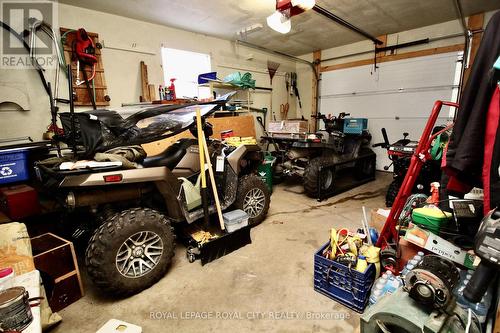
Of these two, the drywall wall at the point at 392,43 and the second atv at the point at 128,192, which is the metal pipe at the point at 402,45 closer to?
the drywall wall at the point at 392,43

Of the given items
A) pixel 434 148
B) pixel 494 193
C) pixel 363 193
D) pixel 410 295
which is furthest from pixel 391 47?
pixel 410 295

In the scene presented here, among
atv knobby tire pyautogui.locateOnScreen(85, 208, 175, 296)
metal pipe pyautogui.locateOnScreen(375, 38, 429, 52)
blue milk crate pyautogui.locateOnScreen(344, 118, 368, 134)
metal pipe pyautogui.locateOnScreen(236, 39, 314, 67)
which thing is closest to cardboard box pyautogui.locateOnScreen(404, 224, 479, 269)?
atv knobby tire pyautogui.locateOnScreen(85, 208, 175, 296)

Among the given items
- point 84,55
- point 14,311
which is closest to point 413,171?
point 14,311

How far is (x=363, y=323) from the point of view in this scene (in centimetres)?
107

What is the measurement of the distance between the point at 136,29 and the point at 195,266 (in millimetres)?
4017

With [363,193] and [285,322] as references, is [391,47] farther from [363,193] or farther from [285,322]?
[285,322]

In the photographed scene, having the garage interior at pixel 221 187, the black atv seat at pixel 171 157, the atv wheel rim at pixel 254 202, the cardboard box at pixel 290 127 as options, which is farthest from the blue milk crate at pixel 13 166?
the cardboard box at pixel 290 127

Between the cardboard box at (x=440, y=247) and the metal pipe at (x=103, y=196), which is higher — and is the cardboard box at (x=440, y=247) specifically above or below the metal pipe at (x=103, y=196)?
below

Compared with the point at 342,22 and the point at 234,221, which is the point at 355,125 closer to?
the point at 342,22

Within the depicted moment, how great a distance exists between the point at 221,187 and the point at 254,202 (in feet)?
1.73

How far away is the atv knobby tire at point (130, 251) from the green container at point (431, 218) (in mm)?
1887

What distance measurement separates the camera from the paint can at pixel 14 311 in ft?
2.81

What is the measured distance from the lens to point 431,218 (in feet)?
5.18

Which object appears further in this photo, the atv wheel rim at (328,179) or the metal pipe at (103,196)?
the atv wheel rim at (328,179)
